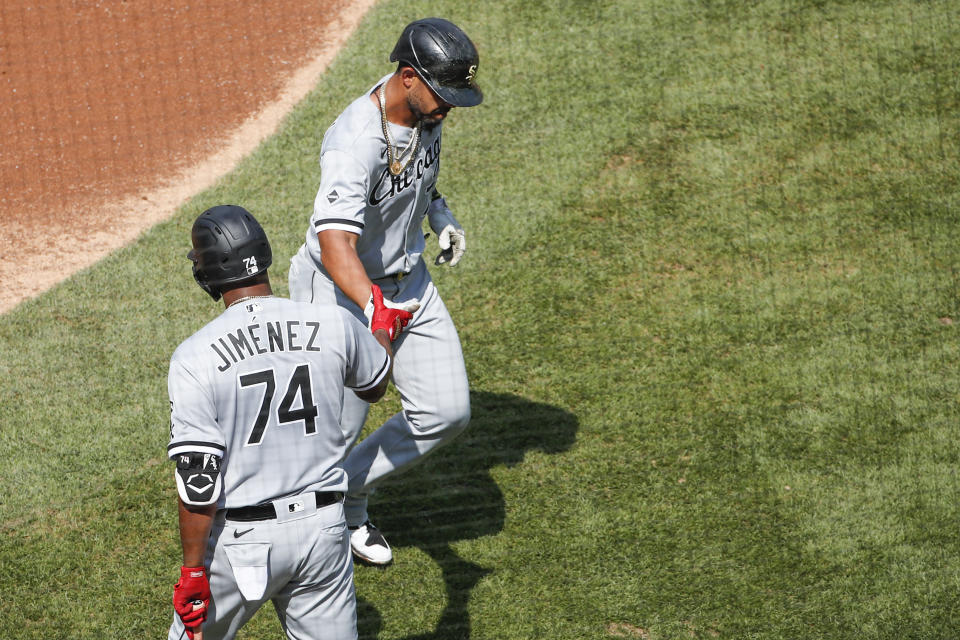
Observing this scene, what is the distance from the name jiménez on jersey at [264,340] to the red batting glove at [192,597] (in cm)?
56

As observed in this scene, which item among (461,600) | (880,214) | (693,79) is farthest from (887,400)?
(693,79)

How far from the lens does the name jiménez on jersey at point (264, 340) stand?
274 cm

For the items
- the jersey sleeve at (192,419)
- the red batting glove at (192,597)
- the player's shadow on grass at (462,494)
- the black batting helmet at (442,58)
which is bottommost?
the player's shadow on grass at (462,494)

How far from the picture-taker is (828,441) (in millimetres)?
4828

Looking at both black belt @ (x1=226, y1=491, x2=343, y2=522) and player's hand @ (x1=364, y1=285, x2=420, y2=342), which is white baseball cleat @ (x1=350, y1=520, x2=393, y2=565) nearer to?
player's hand @ (x1=364, y1=285, x2=420, y2=342)

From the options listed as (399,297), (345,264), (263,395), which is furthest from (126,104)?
(263,395)

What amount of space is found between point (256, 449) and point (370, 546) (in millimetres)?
1617

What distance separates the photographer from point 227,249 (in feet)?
9.36

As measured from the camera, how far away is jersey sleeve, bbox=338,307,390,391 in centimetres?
292

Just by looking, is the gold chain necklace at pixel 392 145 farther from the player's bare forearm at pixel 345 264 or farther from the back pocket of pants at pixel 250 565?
the back pocket of pants at pixel 250 565

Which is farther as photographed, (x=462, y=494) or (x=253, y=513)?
(x=462, y=494)

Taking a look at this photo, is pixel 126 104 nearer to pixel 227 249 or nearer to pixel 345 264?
pixel 345 264

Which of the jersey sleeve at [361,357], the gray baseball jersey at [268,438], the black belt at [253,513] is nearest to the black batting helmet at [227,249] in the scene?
the gray baseball jersey at [268,438]

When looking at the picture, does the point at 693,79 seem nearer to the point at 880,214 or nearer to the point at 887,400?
the point at 880,214
